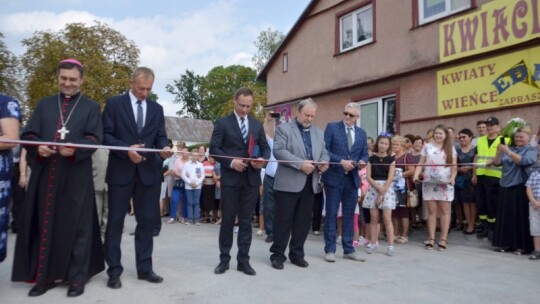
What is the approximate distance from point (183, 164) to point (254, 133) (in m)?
6.07

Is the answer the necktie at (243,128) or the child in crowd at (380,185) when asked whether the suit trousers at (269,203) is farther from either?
the necktie at (243,128)

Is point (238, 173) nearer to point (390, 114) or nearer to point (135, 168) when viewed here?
point (135, 168)

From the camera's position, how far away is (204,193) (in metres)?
11.8

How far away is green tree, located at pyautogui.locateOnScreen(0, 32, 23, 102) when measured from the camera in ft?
82.8

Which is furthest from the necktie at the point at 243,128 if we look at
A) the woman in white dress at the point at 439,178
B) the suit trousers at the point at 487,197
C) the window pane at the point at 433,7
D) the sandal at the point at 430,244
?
the window pane at the point at 433,7

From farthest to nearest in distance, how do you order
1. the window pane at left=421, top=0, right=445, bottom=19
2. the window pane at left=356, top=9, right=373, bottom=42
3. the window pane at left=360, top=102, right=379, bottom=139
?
the window pane at left=356, top=9, right=373, bottom=42 → the window pane at left=360, top=102, right=379, bottom=139 → the window pane at left=421, top=0, right=445, bottom=19

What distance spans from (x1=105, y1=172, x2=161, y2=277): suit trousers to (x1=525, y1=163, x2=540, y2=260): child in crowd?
5467 millimetres

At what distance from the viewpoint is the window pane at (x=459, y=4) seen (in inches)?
417

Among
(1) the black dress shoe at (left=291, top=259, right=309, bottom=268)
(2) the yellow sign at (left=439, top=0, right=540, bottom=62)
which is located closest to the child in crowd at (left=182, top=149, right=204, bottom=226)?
(1) the black dress shoe at (left=291, top=259, right=309, bottom=268)

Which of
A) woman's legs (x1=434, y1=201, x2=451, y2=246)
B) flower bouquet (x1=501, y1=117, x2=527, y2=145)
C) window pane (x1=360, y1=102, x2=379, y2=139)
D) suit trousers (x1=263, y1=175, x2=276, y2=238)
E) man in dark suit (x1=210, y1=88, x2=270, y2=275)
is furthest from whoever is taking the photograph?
window pane (x1=360, y1=102, x2=379, y2=139)

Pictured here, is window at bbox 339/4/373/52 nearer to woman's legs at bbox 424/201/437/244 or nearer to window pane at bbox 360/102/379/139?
window pane at bbox 360/102/379/139

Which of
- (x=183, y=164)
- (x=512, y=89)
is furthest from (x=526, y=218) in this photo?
(x=183, y=164)

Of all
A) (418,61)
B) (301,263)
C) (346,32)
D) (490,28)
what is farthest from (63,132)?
(346,32)

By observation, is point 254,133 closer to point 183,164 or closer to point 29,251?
point 29,251
